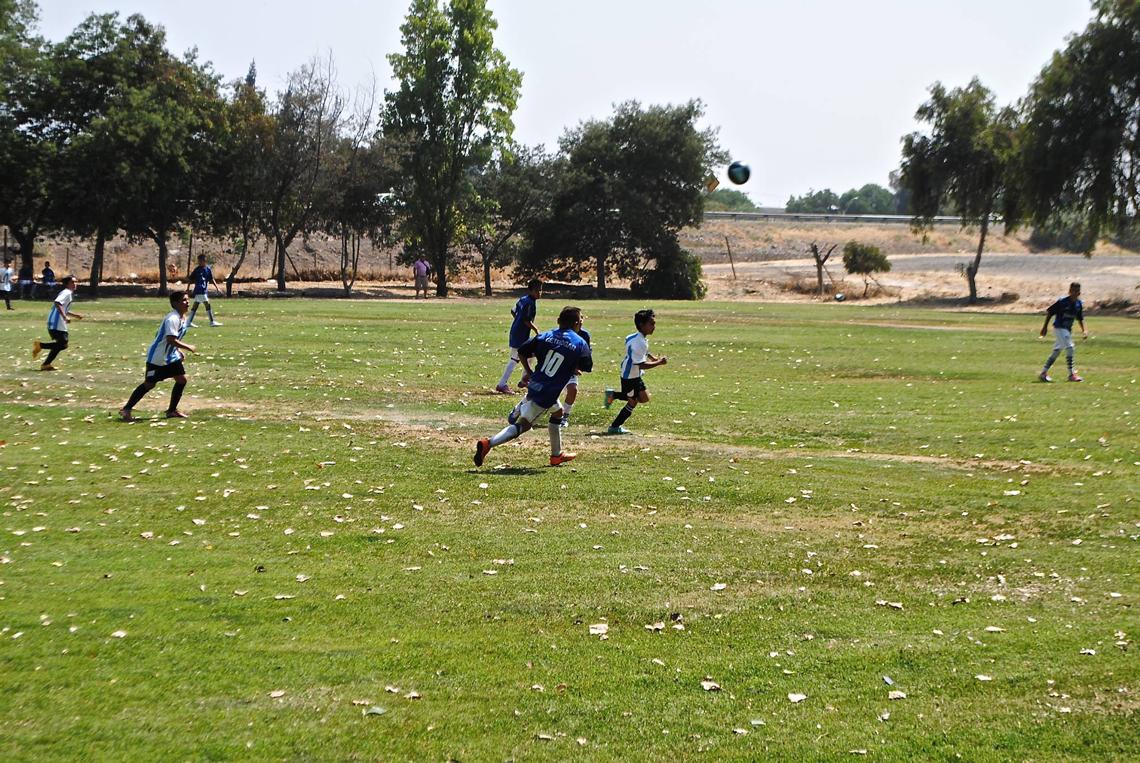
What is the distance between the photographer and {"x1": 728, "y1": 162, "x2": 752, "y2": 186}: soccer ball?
154 feet

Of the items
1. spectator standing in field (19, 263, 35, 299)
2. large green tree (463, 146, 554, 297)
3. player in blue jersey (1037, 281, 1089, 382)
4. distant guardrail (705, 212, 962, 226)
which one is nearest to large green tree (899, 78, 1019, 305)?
large green tree (463, 146, 554, 297)

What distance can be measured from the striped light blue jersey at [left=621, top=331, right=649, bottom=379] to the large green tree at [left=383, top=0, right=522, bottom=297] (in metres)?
56.2

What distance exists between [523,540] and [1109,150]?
2189 inches

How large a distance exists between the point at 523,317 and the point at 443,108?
54.4 m

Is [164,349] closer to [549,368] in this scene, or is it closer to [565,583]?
[549,368]

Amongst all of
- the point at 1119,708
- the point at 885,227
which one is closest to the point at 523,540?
the point at 1119,708

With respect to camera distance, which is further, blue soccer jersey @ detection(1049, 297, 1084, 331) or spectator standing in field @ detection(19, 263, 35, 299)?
spectator standing in field @ detection(19, 263, 35, 299)

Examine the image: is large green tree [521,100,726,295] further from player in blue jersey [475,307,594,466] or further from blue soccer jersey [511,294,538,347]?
player in blue jersey [475,307,594,466]

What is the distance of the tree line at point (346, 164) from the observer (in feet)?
199

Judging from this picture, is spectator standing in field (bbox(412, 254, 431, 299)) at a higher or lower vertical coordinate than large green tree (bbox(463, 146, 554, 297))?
lower

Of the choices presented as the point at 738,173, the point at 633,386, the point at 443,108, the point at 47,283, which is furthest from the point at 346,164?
the point at 633,386

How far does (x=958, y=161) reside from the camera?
74.2m

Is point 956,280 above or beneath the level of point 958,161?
beneath

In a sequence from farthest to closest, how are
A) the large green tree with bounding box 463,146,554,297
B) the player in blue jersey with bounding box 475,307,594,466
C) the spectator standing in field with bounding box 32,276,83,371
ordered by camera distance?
1. the large green tree with bounding box 463,146,554,297
2. the spectator standing in field with bounding box 32,276,83,371
3. the player in blue jersey with bounding box 475,307,594,466
